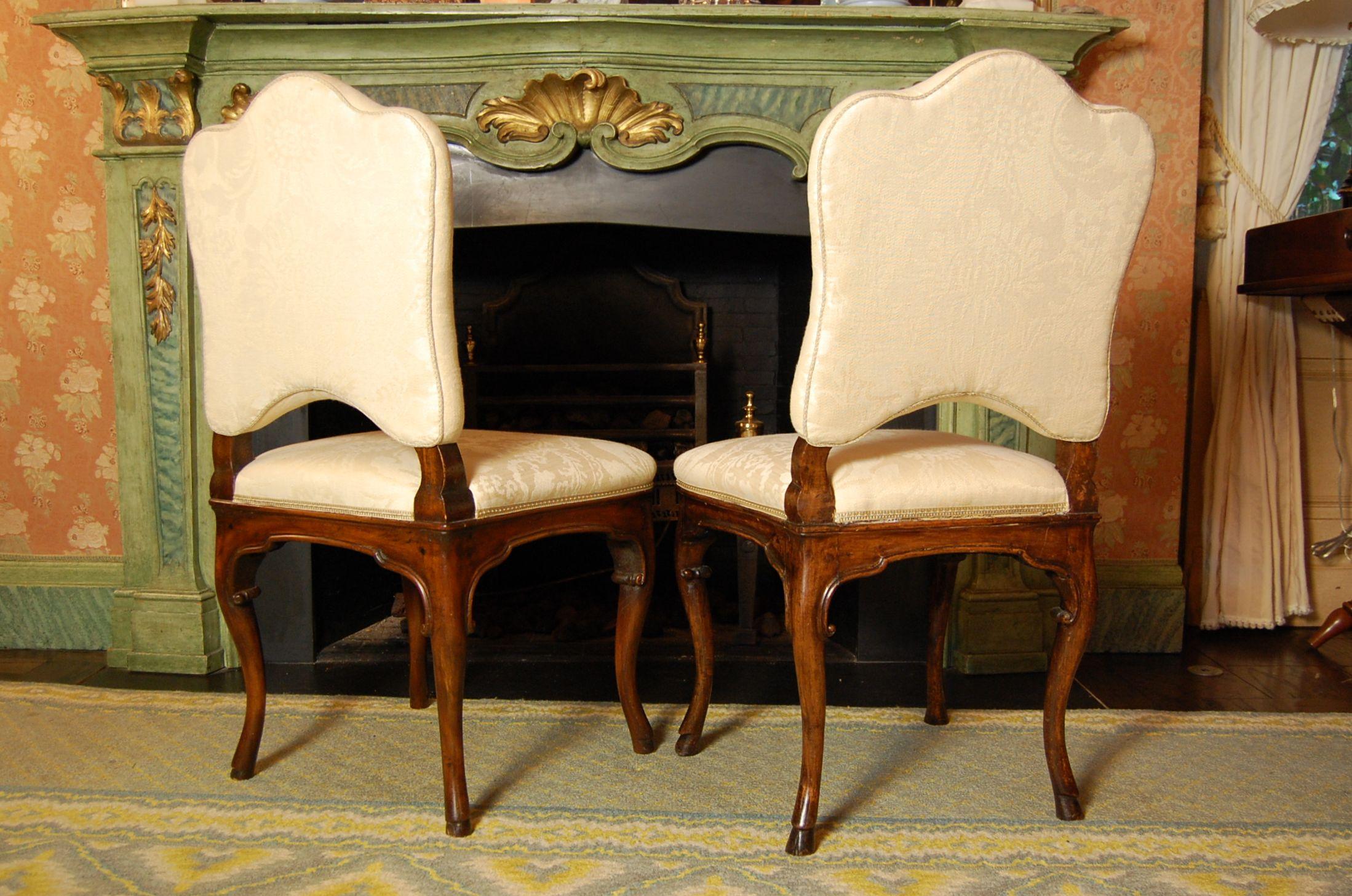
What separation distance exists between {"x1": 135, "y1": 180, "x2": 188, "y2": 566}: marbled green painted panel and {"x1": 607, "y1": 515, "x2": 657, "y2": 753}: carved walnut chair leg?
3.92 ft

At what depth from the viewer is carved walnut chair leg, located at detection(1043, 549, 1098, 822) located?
1442mm

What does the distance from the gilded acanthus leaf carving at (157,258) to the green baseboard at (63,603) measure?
0.66 metres

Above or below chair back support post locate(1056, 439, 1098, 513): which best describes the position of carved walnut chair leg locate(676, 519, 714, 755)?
below

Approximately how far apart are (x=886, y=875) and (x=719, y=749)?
1.59 feet

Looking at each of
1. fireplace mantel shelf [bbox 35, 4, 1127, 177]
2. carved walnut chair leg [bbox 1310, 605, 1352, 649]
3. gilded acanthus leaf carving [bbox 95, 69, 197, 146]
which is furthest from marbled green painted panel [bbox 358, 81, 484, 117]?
carved walnut chair leg [bbox 1310, 605, 1352, 649]

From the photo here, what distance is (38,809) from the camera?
148cm

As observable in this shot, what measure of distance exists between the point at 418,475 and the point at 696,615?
1.91ft

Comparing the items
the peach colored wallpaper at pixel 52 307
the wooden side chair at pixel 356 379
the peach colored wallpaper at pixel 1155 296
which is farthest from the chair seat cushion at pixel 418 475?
the peach colored wallpaper at pixel 1155 296

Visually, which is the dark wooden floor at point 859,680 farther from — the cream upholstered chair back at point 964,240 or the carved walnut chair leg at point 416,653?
the cream upholstered chair back at point 964,240

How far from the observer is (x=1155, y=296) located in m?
2.31

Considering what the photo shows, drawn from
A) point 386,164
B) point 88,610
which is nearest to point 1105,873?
point 386,164

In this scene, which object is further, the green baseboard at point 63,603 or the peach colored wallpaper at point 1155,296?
the green baseboard at point 63,603

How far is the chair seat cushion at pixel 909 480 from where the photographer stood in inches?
52.4

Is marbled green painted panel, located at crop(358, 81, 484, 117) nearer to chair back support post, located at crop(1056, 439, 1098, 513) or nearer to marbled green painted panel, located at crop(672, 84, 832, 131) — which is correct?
marbled green painted panel, located at crop(672, 84, 832, 131)
